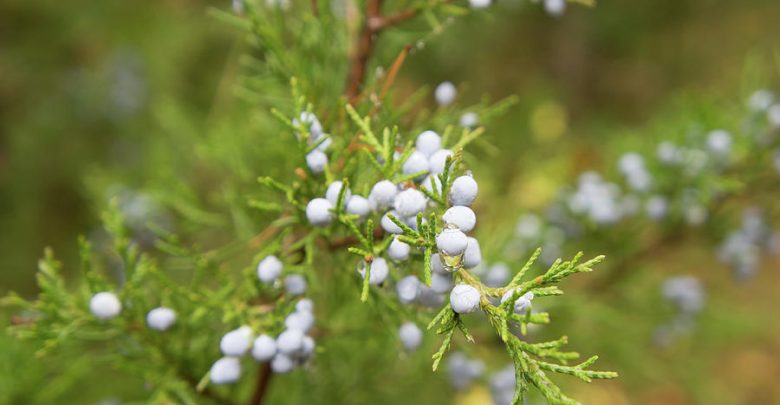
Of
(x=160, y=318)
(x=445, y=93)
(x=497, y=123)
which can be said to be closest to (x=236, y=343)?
(x=160, y=318)

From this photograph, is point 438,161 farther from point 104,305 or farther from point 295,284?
point 104,305

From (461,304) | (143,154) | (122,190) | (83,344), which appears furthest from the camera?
(143,154)

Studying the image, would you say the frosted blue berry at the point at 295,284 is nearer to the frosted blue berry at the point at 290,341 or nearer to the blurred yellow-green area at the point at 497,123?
the frosted blue berry at the point at 290,341

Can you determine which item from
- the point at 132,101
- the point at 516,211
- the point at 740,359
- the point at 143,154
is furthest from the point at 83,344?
the point at 740,359

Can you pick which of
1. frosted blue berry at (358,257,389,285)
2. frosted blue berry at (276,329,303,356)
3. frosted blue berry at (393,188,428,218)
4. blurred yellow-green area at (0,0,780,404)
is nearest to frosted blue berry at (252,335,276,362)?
frosted blue berry at (276,329,303,356)

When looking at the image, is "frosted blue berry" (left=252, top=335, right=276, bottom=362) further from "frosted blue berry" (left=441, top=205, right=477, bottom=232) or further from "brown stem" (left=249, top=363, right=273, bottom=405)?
"frosted blue berry" (left=441, top=205, right=477, bottom=232)

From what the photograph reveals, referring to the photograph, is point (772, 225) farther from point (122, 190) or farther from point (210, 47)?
point (210, 47)
